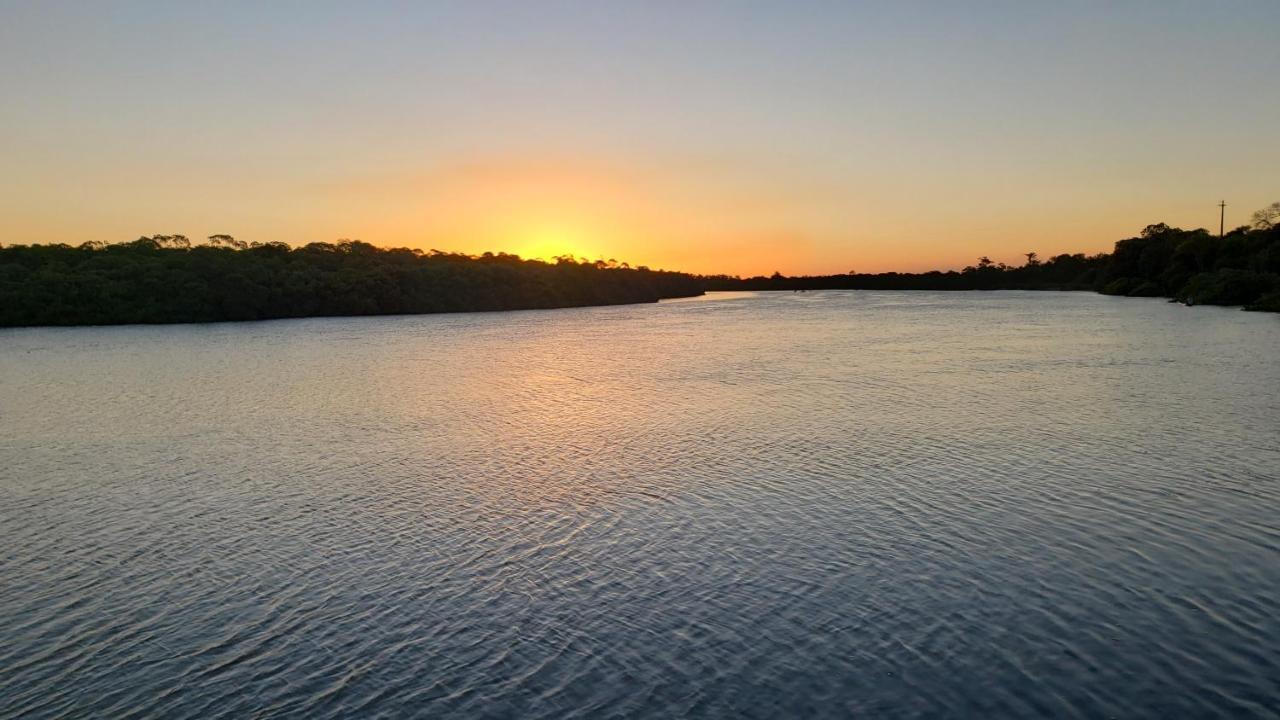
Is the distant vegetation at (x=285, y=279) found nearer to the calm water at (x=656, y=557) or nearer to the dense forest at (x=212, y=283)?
the dense forest at (x=212, y=283)

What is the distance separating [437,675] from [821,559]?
8.34 m

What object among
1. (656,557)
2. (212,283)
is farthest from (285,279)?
(656,557)

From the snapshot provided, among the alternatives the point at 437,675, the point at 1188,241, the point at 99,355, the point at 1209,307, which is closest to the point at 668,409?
the point at 437,675

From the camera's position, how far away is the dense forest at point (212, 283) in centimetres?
12862

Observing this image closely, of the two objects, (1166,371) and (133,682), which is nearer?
(133,682)

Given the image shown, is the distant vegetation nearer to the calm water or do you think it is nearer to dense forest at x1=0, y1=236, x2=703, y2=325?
dense forest at x1=0, y1=236, x2=703, y2=325

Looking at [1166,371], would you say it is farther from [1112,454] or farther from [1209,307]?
[1209,307]

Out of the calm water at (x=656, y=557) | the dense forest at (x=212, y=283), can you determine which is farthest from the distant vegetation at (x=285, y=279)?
the calm water at (x=656, y=557)

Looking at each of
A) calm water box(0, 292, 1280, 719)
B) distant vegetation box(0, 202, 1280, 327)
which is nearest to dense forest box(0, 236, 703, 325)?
distant vegetation box(0, 202, 1280, 327)

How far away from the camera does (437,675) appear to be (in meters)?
11.9

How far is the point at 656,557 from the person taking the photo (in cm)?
1675

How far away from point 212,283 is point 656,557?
151481 mm

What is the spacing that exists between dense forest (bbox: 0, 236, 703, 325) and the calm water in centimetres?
10972

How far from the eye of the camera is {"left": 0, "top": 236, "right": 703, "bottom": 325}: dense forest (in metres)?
129
